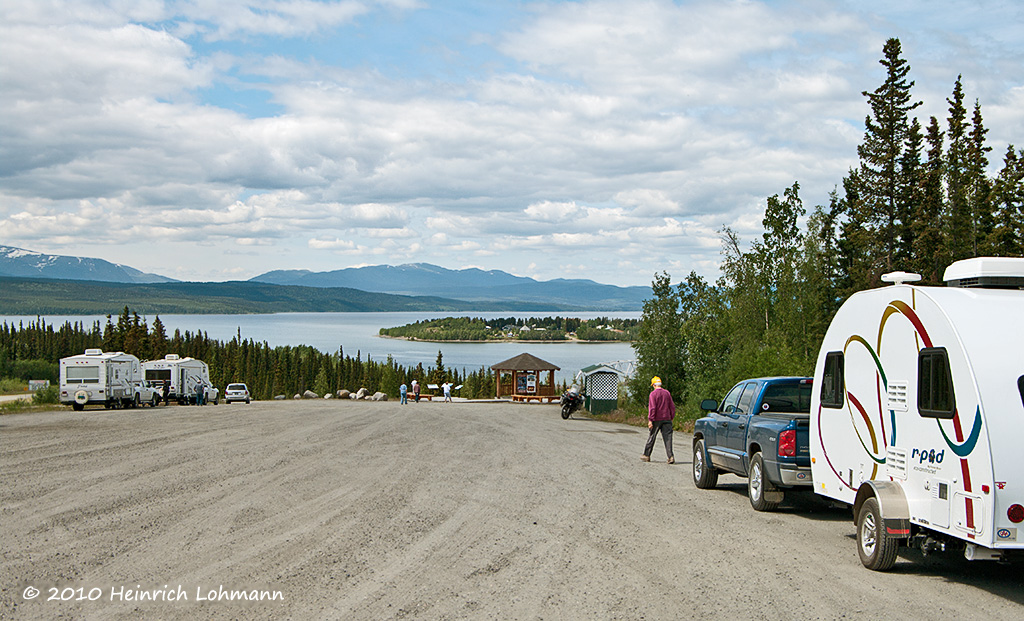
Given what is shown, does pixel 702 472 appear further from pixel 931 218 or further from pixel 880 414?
pixel 931 218

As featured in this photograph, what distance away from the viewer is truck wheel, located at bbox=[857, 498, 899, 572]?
7.90 meters

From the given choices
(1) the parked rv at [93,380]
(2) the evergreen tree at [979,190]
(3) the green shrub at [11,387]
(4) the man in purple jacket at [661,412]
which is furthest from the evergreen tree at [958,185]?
(3) the green shrub at [11,387]

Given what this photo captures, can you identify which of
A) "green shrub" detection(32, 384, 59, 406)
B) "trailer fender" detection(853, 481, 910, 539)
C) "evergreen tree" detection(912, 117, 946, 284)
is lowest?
"green shrub" detection(32, 384, 59, 406)

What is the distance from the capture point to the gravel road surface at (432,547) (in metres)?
6.77

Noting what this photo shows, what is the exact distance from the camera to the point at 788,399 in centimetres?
1263

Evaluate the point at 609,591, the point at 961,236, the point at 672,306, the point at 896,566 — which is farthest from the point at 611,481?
the point at 961,236

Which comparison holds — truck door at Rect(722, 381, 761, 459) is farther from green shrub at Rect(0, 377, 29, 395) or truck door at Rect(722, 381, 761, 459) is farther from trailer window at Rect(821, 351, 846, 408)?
green shrub at Rect(0, 377, 29, 395)

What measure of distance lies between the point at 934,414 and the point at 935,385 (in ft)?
0.87

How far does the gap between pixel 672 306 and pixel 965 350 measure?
3014 centimetres

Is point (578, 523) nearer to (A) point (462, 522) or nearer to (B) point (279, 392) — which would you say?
(A) point (462, 522)

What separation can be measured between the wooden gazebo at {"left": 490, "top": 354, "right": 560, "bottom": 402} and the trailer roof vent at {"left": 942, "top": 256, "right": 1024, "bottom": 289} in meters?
43.1

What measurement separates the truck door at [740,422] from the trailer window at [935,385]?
4.73m

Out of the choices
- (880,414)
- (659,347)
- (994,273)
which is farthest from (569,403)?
(994,273)

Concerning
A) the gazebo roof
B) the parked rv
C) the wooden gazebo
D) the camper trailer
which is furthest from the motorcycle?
the camper trailer
